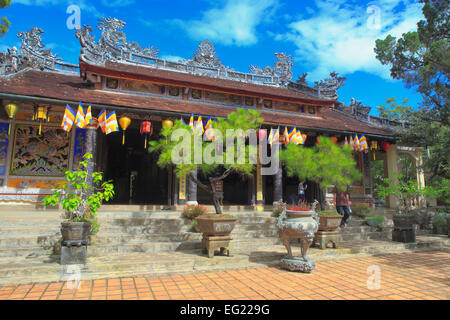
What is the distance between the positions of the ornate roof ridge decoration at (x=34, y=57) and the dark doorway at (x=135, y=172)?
3599 mm

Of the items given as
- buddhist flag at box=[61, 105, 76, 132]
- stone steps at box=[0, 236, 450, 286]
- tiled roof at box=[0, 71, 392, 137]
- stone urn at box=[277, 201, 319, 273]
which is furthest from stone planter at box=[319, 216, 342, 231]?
buddhist flag at box=[61, 105, 76, 132]

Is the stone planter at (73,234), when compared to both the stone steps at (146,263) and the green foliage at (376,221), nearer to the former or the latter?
the stone steps at (146,263)

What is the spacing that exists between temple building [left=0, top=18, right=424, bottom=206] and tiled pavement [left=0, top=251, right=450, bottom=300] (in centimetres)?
526

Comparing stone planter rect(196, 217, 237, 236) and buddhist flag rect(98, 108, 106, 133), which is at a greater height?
buddhist flag rect(98, 108, 106, 133)

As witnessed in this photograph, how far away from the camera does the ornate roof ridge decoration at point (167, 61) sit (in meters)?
10.6

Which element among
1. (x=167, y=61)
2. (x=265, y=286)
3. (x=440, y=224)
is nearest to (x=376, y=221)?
(x=440, y=224)

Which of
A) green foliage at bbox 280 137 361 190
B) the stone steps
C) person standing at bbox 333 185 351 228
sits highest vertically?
green foliage at bbox 280 137 361 190

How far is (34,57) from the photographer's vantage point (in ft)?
37.3

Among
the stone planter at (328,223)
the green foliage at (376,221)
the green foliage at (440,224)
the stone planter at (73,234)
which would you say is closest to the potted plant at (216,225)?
the stone planter at (73,234)

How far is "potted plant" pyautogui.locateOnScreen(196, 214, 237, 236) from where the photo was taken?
5.51 metres

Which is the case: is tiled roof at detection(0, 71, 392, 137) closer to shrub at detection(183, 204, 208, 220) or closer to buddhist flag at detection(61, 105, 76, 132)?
buddhist flag at detection(61, 105, 76, 132)

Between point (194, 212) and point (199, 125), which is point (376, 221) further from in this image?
point (199, 125)

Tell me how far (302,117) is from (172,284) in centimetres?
1002
